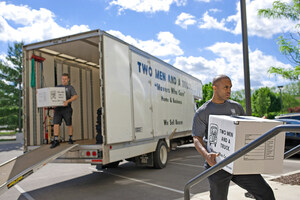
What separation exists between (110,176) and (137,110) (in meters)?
2.05

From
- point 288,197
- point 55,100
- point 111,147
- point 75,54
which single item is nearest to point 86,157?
point 111,147

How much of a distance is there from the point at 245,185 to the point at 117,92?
3938mm

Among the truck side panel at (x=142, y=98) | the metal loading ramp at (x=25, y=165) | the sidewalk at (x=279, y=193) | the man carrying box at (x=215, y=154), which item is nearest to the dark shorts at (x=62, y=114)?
the metal loading ramp at (x=25, y=165)

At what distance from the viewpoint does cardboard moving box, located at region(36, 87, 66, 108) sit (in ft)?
21.0

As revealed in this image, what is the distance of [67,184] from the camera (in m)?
6.47

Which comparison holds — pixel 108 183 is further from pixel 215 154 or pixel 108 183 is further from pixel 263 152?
pixel 263 152

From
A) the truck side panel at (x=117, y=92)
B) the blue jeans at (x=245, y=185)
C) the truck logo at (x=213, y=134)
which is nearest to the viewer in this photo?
the blue jeans at (x=245, y=185)

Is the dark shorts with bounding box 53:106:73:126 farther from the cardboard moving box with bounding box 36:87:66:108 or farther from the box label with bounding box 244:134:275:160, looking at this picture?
the box label with bounding box 244:134:275:160

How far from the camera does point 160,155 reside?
7.96 meters

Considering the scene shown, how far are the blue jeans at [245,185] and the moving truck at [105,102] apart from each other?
3.24 m

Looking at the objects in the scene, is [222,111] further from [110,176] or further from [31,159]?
[110,176]

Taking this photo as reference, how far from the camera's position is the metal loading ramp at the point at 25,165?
4527 millimetres

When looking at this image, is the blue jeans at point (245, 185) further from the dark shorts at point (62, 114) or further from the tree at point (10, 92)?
the tree at point (10, 92)

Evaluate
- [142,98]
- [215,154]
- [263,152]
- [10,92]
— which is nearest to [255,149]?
[263,152]
